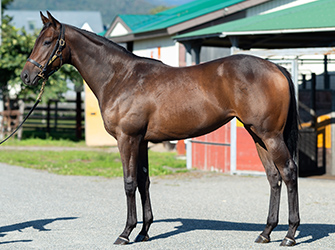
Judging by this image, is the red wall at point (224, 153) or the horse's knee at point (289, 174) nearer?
the horse's knee at point (289, 174)

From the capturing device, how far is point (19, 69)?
62.4 feet

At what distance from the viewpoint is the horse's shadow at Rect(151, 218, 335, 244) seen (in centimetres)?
695

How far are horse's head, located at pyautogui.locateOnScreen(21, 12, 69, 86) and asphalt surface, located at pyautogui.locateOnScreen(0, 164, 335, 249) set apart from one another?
6.11ft

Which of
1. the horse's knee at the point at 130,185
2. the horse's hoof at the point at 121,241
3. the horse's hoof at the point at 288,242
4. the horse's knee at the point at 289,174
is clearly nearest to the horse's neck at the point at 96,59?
the horse's knee at the point at 130,185

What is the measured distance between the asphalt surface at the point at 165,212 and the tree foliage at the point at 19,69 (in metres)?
7.25

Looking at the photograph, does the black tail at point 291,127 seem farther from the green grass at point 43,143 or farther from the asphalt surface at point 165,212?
the green grass at point 43,143

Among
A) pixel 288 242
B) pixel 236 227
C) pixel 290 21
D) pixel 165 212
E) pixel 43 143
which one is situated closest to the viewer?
pixel 288 242

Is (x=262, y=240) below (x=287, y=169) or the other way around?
below

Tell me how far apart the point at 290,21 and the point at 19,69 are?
988 centimetres

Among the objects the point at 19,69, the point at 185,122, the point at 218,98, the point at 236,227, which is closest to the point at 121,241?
the point at 185,122

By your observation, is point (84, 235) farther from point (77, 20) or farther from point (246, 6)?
point (77, 20)

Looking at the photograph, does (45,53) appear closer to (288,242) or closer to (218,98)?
(218,98)

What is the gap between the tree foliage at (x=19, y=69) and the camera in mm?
19172

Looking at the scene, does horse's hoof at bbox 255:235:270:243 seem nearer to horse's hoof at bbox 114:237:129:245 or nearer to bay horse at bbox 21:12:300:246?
bay horse at bbox 21:12:300:246
